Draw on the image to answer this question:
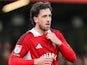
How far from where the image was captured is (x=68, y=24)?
11617mm

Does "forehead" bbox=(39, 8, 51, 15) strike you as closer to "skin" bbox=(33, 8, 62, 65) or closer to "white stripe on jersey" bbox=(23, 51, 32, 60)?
"skin" bbox=(33, 8, 62, 65)

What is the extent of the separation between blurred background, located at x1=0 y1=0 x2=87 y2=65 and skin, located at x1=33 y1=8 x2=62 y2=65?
16.5 feet

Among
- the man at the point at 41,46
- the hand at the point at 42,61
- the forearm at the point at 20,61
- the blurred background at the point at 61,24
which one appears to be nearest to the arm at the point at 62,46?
the man at the point at 41,46

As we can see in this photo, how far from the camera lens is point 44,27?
200 inches

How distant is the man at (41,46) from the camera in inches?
197

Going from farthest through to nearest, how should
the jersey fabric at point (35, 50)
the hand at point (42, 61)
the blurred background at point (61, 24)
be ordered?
the blurred background at point (61, 24) < the jersey fabric at point (35, 50) < the hand at point (42, 61)

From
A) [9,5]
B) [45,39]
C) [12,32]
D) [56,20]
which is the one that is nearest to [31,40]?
[45,39]

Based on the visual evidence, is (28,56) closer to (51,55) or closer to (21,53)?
(21,53)

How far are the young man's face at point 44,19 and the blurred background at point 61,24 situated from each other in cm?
504

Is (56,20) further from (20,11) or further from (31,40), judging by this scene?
(31,40)

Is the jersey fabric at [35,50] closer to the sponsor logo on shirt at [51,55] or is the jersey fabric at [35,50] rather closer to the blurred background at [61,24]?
the sponsor logo on shirt at [51,55]

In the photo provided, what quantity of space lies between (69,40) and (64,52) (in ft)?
20.5

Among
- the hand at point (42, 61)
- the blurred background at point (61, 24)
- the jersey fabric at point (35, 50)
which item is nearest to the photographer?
the hand at point (42, 61)

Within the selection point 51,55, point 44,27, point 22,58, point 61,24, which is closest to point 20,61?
point 22,58
